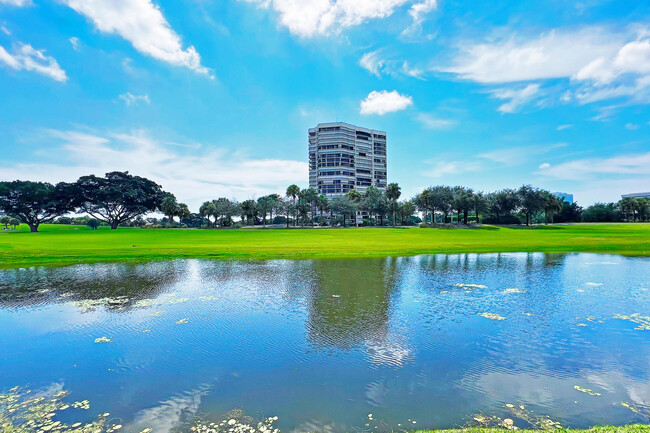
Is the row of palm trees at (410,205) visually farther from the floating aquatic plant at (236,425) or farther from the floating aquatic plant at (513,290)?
the floating aquatic plant at (236,425)

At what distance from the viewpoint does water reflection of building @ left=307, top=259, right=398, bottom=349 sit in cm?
1163

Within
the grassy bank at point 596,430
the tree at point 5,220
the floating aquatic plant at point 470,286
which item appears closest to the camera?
the grassy bank at point 596,430

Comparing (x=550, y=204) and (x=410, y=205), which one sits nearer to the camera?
(x=550, y=204)

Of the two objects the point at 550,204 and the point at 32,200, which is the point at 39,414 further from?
the point at 550,204

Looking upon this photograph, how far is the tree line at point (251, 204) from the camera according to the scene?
105 m

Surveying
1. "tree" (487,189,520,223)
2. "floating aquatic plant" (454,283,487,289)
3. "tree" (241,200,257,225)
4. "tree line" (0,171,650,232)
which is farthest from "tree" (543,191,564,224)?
"floating aquatic plant" (454,283,487,289)

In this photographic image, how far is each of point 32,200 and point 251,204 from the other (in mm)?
68122

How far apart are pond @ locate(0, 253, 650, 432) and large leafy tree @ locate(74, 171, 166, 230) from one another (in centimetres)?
11073

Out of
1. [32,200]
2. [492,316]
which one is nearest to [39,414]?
[492,316]

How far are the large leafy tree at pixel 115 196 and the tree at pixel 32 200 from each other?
5.51 m

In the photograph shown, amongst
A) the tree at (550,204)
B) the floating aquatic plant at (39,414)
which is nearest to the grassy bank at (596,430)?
the floating aquatic plant at (39,414)

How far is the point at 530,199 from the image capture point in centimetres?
11188

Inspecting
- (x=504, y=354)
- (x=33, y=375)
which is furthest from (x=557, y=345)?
(x=33, y=375)

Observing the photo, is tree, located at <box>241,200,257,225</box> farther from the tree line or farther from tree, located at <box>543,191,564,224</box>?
tree, located at <box>543,191,564,224</box>
